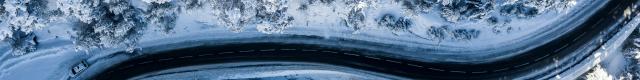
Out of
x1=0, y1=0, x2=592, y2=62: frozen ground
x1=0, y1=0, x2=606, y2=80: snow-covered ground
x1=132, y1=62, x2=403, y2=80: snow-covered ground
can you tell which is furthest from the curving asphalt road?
x1=0, y1=0, x2=606, y2=80: snow-covered ground

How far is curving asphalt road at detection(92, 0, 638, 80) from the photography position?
39125mm

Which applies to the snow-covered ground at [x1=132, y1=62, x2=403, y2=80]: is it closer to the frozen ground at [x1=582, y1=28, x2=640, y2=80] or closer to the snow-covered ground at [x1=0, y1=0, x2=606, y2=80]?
the snow-covered ground at [x1=0, y1=0, x2=606, y2=80]

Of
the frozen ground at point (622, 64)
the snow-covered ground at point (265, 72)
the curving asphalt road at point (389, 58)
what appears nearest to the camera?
the frozen ground at point (622, 64)

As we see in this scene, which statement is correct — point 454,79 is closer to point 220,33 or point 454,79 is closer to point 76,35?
point 220,33

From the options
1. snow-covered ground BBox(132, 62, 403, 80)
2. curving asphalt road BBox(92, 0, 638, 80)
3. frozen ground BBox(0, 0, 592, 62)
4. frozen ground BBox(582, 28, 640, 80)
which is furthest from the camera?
snow-covered ground BBox(132, 62, 403, 80)

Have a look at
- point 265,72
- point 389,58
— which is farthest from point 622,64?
point 265,72

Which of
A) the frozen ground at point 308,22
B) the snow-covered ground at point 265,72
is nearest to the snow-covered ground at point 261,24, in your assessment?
the frozen ground at point 308,22

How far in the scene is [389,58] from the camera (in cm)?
3941

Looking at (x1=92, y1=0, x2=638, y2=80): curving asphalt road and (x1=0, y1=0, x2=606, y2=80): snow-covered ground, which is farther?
(x1=92, y1=0, x2=638, y2=80): curving asphalt road

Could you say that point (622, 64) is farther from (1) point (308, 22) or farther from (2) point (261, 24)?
(2) point (261, 24)

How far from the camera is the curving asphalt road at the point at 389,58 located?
39125mm

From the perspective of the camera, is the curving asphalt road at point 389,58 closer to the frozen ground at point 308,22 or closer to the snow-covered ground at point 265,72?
the snow-covered ground at point 265,72

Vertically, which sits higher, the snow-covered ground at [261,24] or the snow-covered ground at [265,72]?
the snow-covered ground at [261,24]

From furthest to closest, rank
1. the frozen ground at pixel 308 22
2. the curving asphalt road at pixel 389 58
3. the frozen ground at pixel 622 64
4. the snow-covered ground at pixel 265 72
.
→ the snow-covered ground at pixel 265 72 < the curving asphalt road at pixel 389 58 < the frozen ground at pixel 622 64 < the frozen ground at pixel 308 22
